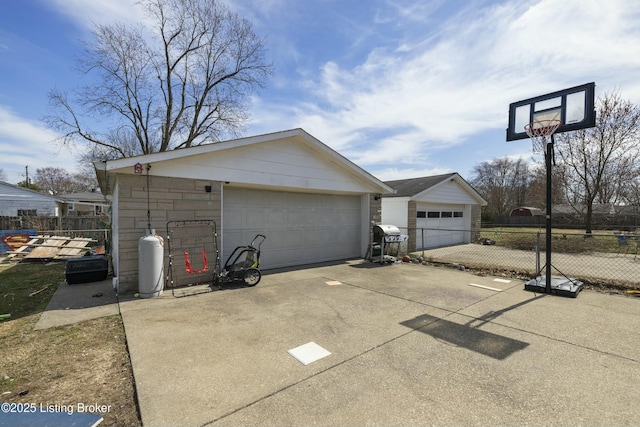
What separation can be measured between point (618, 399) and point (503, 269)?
613cm

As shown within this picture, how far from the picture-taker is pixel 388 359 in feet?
10.4

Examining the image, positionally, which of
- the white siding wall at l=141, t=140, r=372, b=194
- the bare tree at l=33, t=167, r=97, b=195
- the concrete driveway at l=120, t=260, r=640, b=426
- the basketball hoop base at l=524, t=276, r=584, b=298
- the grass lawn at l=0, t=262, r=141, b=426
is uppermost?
the bare tree at l=33, t=167, r=97, b=195

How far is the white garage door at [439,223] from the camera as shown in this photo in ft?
46.1

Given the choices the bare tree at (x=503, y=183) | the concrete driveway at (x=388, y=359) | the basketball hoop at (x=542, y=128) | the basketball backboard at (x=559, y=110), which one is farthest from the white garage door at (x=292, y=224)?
the bare tree at (x=503, y=183)

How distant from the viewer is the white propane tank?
5355mm

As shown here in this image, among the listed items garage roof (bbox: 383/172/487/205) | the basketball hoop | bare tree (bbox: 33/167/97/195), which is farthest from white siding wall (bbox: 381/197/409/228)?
bare tree (bbox: 33/167/97/195)

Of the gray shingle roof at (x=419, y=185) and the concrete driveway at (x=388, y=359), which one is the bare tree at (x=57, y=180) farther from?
the concrete driveway at (x=388, y=359)

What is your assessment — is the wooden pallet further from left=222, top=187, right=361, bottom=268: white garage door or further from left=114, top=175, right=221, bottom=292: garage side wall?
left=222, top=187, right=361, bottom=268: white garage door

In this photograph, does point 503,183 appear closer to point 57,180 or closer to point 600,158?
point 600,158

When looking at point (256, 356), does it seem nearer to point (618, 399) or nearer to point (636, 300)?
point (618, 399)

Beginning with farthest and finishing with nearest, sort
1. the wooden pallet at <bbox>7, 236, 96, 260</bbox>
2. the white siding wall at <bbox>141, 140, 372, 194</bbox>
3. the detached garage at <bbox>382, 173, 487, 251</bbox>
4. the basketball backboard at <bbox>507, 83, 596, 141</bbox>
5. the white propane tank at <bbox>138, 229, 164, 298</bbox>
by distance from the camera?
the detached garage at <bbox>382, 173, 487, 251</bbox>
the wooden pallet at <bbox>7, 236, 96, 260</bbox>
the white siding wall at <bbox>141, 140, 372, 194</bbox>
the white propane tank at <bbox>138, 229, 164, 298</bbox>
the basketball backboard at <bbox>507, 83, 596, 141</bbox>

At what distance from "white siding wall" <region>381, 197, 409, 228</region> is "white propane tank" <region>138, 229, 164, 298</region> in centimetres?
1049

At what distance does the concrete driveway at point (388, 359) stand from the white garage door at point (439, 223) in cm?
846

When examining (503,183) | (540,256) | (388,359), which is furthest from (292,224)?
(503,183)
